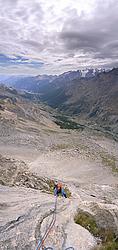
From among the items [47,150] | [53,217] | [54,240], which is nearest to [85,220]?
[53,217]

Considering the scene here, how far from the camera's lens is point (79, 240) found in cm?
2056

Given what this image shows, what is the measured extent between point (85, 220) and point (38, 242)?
469 cm

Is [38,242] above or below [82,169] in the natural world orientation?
above

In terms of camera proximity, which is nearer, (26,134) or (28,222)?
(28,222)

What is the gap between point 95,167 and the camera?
68125mm

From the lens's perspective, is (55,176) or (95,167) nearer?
(55,176)

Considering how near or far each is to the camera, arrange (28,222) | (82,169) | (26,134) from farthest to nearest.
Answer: (26,134) < (82,169) < (28,222)

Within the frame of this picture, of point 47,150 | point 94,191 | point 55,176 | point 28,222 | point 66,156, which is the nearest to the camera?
point 28,222

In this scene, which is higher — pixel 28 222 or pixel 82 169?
pixel 28 222

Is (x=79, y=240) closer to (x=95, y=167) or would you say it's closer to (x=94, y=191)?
(x=94, y=191)

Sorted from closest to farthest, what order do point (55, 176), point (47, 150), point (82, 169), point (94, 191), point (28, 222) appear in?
point (28, 222) → point (94, 191) → point (55, 176) → point (82, 169) → point (47, 150)

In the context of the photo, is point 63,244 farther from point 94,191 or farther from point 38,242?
point 94,191

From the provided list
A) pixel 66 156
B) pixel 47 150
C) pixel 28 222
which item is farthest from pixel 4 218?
pixel 47 150

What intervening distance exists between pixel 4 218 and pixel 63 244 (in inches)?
218
